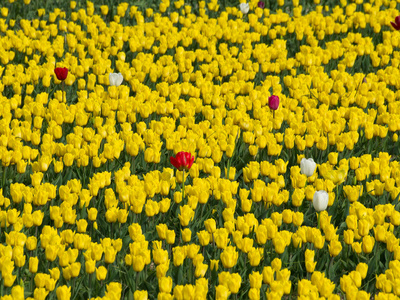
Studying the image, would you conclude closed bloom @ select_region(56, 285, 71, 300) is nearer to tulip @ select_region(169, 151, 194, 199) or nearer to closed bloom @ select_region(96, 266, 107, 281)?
closed bloom @ select_region(96, 266, 107, 281)

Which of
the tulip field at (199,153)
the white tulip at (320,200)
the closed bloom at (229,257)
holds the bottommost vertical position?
the tulip field at (199,153)

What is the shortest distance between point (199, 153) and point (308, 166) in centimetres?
85

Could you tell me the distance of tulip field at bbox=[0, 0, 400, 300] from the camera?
139 inches

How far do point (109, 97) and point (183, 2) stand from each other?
9.98ft

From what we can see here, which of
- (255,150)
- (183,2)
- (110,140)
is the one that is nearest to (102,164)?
(110,140)

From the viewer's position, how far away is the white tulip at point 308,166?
4422 mm

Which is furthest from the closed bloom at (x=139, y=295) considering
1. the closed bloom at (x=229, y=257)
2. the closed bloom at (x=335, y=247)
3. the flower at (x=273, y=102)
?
the flower at (x=273, y=102)

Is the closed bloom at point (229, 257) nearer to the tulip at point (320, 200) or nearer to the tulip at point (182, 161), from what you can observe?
the tulip at point (320, 200)

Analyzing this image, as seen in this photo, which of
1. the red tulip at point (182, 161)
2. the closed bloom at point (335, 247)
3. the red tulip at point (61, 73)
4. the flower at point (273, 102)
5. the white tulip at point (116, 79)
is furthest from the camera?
the white tulip at point (116, 79)

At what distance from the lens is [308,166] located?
443 cm

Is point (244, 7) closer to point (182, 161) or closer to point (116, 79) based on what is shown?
point (116, 79)

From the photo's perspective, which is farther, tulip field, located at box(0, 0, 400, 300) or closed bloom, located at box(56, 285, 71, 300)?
tulip field, located at box(0, 0, 400, 300)

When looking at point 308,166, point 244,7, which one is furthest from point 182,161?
point 244,7

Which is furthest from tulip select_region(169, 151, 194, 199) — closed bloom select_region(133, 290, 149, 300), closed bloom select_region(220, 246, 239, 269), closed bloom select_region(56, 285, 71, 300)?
closed bloom select_region(56, 285, 71, 300)
